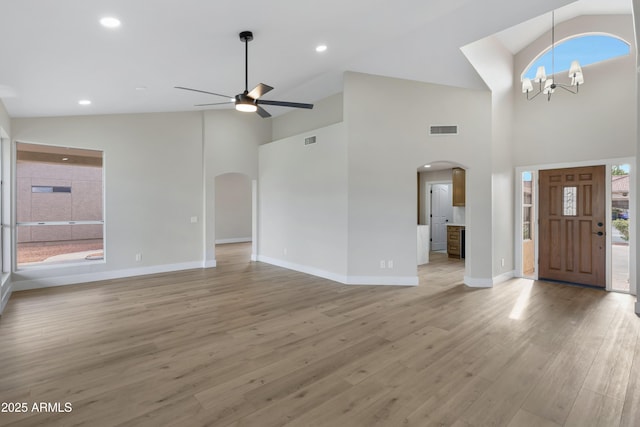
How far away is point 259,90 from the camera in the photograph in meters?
3.60

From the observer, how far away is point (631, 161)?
4992 mm

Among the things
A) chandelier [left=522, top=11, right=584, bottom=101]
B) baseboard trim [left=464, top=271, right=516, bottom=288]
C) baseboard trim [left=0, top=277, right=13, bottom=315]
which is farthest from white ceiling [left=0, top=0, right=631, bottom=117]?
baseboard trim [left=464, top=271, right=516, bottom=288]

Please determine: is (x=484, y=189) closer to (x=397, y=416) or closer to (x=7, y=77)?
(x=397, y=416)

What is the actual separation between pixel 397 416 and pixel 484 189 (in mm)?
4442

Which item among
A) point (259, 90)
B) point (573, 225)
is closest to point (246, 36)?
point (259, 90)

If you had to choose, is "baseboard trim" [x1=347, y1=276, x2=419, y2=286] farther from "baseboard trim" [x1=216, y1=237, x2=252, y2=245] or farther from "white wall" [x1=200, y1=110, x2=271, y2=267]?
"baseboard trim" [x1=216, y1=237, x2=252, y2=245]

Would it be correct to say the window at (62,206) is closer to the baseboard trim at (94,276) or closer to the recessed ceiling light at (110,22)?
the baseboard trim at (94,276)

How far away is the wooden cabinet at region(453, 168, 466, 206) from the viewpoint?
8.08 metres

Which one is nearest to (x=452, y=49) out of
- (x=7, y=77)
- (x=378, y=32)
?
(x=378, y=32)

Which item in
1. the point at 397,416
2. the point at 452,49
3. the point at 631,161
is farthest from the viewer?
the point at 631,161

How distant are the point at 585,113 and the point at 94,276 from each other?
31.1ft

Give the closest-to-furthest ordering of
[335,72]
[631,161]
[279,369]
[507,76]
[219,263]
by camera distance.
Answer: [279,369]
[631,161]
[335,72]
[507,76]
[219,263]

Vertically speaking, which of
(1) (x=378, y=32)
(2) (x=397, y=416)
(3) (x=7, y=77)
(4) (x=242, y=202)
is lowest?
(2) (x=397, y=416)

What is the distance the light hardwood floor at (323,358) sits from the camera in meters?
2.13
